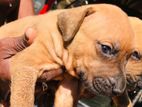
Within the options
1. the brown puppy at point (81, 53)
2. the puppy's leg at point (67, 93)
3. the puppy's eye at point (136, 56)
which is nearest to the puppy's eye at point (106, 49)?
the brown puppy at point (81, 53)

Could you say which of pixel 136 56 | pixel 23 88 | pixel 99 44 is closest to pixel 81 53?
pixel 99 44

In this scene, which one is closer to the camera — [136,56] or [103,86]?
[103,86]

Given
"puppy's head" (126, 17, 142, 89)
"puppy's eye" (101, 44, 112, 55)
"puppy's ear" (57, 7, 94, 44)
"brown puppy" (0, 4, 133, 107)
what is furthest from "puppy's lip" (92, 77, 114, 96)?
"puppy's head" (126, 17, 142, 89)

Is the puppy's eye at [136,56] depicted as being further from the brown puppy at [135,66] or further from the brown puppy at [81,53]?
the brown puppy at [81,53]

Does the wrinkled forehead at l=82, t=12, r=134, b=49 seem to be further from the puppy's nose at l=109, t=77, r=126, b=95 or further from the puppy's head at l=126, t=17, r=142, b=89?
the puppy's head at l=126, t=17, r=142, b=89

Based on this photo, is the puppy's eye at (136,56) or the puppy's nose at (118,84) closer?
the puppy's nose at (118,84)

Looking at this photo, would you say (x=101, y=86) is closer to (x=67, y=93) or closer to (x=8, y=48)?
(x=67, y=93)
